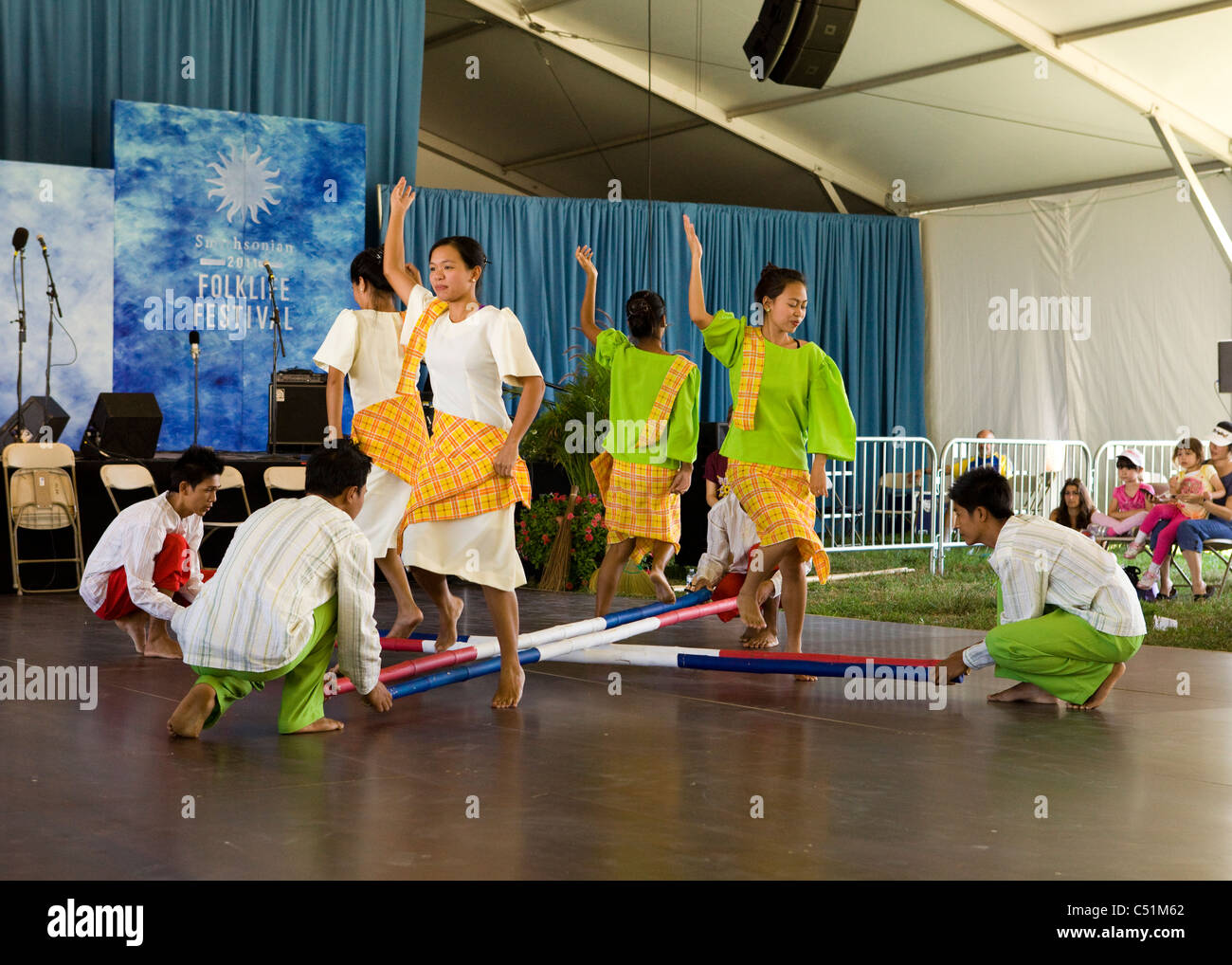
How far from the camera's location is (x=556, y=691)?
4523 mm

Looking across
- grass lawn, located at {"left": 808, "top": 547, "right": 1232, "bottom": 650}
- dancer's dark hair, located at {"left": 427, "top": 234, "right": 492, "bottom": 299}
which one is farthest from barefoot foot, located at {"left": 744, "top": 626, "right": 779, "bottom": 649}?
dancer's dark hair, located at {"left": 427, "top": 234, "right": 492, "bottom": 299}

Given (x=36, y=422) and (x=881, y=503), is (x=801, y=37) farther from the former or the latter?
(x=881, y=503)

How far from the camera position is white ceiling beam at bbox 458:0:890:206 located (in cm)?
1287

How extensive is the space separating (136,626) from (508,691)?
1.90 meters

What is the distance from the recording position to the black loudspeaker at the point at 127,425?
8.13 m

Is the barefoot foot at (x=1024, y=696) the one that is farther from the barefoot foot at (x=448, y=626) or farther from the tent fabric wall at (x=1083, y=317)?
the tent fabric wall at (x=1083, y=317)

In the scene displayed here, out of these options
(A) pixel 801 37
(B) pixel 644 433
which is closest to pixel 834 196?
(A) pixel 801 37

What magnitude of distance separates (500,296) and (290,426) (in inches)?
152

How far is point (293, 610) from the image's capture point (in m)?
3.50

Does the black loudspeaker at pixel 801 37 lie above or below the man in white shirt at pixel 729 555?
above

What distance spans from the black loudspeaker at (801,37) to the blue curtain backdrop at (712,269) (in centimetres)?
436

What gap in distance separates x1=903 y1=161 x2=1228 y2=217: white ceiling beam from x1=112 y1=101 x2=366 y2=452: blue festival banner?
23.1 feet

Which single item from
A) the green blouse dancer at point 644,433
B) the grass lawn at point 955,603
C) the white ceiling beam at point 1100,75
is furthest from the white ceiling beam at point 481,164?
the green blouse dancer at point 644,433
